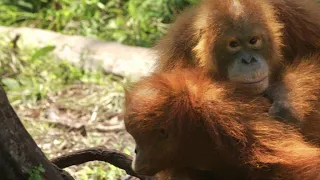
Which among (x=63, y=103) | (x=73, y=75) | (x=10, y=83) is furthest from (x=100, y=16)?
(x=63, y=103)

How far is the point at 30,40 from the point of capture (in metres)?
6.63

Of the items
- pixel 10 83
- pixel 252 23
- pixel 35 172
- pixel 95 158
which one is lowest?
pixel 10 83

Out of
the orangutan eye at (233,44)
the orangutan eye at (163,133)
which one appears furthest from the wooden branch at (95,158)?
the orangutan eye at (233,44)

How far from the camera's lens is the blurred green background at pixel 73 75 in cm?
516

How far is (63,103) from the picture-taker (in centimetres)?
574

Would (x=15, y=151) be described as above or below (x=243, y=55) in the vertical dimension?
below

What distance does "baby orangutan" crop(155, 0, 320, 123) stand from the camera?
133 inches

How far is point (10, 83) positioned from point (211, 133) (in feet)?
11.8

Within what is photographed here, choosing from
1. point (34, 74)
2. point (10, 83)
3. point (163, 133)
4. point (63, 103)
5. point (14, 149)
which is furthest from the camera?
point (34, 74)

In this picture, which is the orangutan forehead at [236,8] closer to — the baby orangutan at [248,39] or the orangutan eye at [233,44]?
the baby orangutan at [248,39]

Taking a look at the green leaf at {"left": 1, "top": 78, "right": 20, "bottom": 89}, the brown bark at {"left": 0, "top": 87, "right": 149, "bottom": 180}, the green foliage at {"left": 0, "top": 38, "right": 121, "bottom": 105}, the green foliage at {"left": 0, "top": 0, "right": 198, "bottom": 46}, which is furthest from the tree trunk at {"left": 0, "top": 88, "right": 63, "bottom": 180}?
the green foliage at {"left": 0, "top": 0, "right": 198, "bottom": 46}

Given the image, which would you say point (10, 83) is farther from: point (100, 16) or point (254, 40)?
point (254, 40)

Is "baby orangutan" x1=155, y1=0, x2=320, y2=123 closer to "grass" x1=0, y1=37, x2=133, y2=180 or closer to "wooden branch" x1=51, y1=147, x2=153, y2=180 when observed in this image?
"wooden branch" x1=51, y1=147, x2=153, y2=180

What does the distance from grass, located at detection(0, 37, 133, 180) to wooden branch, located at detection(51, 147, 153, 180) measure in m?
0.98
